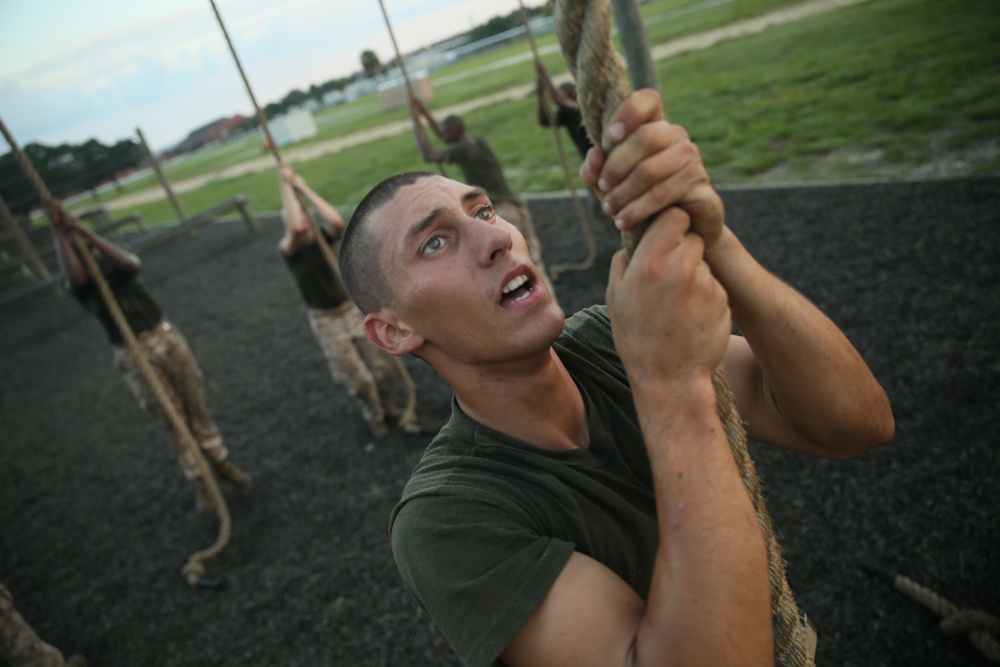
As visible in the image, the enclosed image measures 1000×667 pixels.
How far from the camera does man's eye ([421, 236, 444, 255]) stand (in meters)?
1.78

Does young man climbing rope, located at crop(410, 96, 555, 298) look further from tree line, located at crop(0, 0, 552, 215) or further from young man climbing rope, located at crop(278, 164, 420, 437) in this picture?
tree line, located at crop(0, 0, 552, 215)

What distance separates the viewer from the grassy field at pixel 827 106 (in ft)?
26.5

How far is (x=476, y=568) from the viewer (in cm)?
135

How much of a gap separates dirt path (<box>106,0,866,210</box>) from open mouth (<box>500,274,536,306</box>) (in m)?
18.4

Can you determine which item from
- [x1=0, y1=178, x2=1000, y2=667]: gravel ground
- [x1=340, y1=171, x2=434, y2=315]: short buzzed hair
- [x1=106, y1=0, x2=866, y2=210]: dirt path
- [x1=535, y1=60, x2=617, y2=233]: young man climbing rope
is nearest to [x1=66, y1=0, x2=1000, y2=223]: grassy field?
[x1=0, y1=178, x2=1000, y2=667]: gravel ground

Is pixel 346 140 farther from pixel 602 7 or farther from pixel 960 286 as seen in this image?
pixel 602 7

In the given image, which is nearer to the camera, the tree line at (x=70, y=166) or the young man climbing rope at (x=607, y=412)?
the young man climbing rope at (x=607, y=412)

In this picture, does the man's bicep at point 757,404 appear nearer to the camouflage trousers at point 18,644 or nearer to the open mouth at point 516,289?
the open mouth at point 516,289

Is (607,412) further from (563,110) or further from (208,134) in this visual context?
(208,134)

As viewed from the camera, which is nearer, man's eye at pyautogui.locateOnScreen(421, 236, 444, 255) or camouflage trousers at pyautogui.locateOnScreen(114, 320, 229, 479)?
man's eye at pyautogui.locateOnScreen(421, 236, 444, 255)

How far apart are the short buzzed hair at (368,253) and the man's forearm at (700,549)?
99cm

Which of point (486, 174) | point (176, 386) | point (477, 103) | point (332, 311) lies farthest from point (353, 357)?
point (477, 103)

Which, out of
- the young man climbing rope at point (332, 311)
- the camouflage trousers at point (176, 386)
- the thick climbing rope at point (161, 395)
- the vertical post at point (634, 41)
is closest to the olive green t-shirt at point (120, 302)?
the camouflage trousers at point (176, 386)

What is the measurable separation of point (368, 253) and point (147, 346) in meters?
4.54
